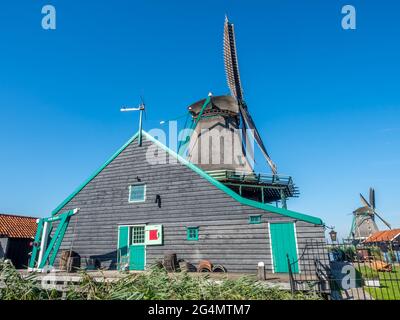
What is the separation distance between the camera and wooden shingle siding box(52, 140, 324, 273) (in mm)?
10812

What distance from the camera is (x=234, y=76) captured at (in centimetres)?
2606

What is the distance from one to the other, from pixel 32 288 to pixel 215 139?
1751cm

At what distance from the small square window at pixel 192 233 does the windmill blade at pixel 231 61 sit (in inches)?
661

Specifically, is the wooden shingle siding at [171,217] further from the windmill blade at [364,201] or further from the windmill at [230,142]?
the windmill blade at [364,201]

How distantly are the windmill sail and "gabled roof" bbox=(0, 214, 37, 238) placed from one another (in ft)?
64.8

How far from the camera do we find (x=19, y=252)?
816 inches

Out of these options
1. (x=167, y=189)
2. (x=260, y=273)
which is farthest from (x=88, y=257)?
(x=260, y=273)

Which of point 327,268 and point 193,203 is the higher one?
point 193,203

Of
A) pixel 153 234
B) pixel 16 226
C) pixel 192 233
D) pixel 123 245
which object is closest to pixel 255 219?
pixel 192 233

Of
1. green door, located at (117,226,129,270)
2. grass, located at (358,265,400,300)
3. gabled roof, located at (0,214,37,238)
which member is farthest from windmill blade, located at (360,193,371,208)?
gabled roof, located at (0,214,37,238)

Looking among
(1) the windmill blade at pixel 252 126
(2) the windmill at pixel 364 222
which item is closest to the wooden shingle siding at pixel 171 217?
(1) the windmill blade at pixel 252 126

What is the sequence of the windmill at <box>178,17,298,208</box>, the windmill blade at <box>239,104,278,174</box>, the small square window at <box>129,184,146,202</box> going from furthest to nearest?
the windmill blade at <box>239,104,278,174</box> → the windmill at <box>178,17,298,208</box> → the small square window at <box>129,184,146,202</box>

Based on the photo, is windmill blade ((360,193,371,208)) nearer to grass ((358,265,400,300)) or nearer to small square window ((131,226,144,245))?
grass ((358,265,400,300))
